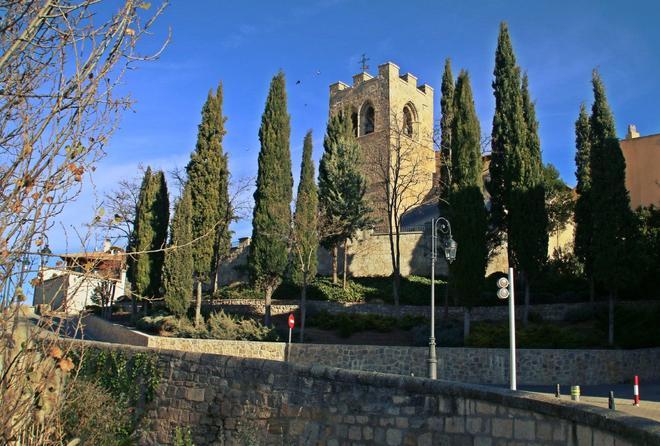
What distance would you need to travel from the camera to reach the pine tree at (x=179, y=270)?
2670 centimetres

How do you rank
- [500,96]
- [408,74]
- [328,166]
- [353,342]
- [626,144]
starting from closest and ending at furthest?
[353,342] → [500,96] → [626,144] → [328,166] → [408,74]

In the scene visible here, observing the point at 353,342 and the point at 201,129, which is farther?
the point at 201,129

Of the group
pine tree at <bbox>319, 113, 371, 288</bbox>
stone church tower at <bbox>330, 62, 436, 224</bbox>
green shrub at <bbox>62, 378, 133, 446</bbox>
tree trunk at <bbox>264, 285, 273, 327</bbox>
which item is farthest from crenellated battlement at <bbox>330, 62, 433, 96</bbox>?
green shrub at <bbox>62, 378, 133, 446</bbox>

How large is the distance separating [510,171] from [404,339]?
28.2 ft

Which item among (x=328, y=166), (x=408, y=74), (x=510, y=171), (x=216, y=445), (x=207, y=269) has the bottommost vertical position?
(x=216, y=445)

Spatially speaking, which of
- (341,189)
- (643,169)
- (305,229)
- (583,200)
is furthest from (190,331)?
(643,169)

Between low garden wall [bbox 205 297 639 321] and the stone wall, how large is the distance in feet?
67.6

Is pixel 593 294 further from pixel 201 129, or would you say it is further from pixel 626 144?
pixel 201 129

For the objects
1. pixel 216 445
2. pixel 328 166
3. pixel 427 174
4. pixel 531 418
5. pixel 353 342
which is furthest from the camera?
pixel 427 174

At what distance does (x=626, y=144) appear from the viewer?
108 ft

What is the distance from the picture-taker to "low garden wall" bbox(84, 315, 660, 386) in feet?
61.9

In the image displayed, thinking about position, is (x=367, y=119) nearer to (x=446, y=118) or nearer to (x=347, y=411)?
(x=446, y=118)

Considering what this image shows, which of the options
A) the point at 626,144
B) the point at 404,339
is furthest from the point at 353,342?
the point at 626,144

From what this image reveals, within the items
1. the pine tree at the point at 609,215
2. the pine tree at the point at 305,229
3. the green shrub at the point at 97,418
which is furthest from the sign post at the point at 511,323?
the pine tree at the point at 305,229
